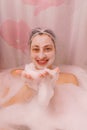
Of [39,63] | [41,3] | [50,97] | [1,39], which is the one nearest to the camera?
[50,97]

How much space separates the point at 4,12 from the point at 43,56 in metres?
0.41

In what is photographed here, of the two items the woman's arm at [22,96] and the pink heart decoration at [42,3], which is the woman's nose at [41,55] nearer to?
the woman's arm at [22,96]

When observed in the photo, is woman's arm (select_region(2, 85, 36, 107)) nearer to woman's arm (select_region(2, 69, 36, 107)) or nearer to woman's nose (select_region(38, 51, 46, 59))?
woman's arm (select_region(2, 69, 36, 107))

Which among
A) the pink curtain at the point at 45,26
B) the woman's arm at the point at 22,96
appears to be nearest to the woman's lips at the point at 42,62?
the woman's arm at the point at 22,96

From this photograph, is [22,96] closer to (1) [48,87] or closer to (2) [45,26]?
(1) [48,87]

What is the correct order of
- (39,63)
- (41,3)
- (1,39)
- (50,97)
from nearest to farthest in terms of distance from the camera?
(50,97) → (39,63) → (41,3) → (1,39)

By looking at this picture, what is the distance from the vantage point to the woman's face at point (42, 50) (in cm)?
128

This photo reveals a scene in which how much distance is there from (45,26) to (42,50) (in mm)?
264

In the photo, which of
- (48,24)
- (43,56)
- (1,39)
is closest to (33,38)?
(43,56)

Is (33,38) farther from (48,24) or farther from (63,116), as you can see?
(63,116)

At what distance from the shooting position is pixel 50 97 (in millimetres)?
1182

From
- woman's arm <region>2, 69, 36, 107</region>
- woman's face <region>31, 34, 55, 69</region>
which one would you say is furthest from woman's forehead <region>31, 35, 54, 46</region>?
woman's arm <region>2, 69, 36, 107</region>

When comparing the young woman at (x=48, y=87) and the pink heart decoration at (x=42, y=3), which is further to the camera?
the pink heart decoration at (x=42, y=3)

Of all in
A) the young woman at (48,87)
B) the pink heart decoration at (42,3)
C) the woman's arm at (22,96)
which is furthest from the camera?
the pink heart decoration at (42,3)
